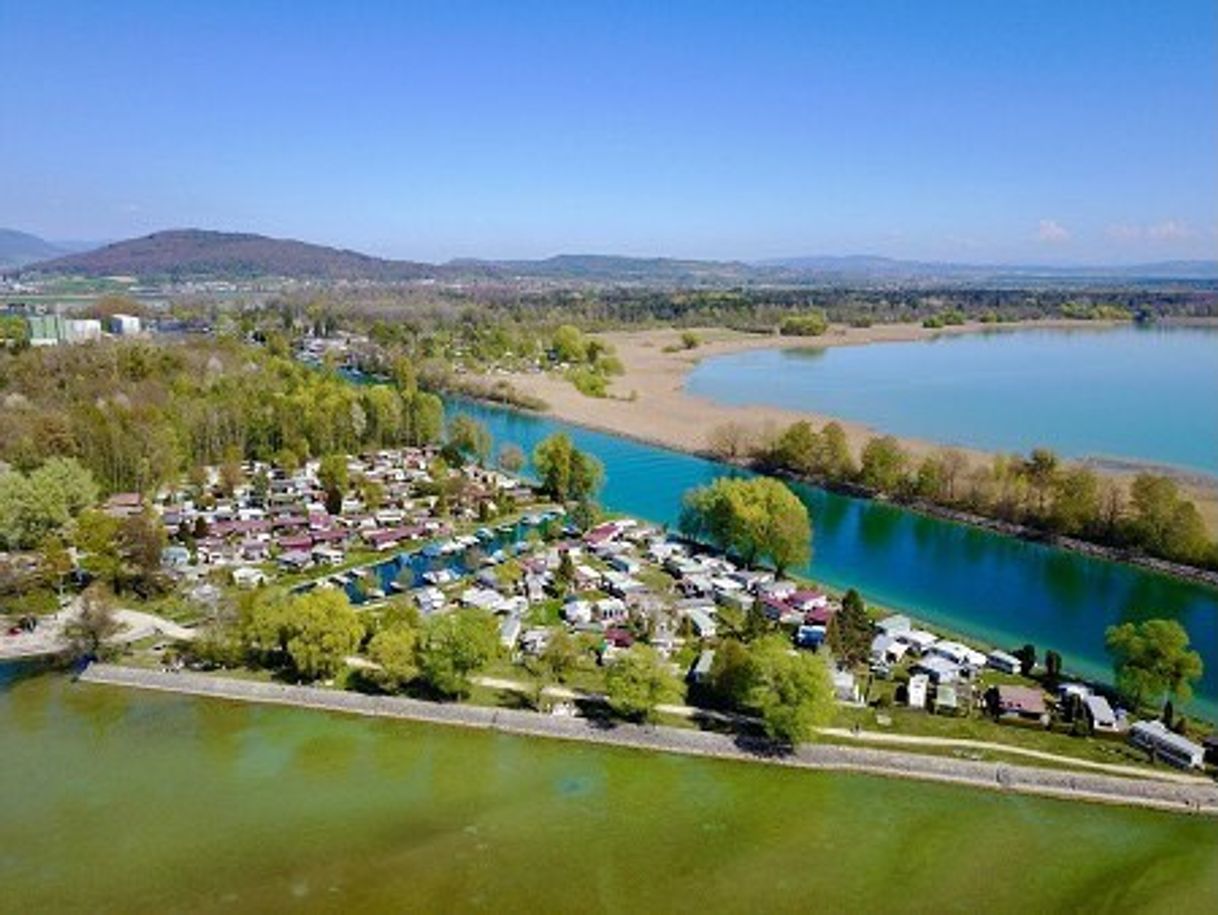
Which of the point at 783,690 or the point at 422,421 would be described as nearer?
the point at 783,690

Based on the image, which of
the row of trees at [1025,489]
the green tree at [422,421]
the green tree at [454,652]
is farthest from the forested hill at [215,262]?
the green tree at [454,652]

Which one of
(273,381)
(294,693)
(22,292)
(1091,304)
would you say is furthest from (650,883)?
(22,292)

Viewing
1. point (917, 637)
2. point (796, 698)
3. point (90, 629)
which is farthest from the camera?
point (917, 637)

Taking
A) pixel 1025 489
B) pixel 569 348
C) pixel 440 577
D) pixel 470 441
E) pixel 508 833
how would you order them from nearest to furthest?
pixel 508 833, pixel 440 577, pixel 1025 489, pixel 470 441, pixel 569 348

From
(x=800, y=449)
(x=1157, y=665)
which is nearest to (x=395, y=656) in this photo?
(x=1157, y=665)

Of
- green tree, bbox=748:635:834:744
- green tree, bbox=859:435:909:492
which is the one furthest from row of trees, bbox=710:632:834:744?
green tree, bbox=859:435:909:492

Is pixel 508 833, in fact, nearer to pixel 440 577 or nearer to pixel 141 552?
pixel 440 577
